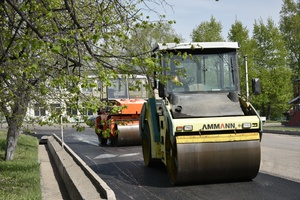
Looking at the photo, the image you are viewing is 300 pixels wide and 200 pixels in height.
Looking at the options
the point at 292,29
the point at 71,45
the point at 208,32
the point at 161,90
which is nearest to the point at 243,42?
the point at 208,32

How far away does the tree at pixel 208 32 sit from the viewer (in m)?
44.4

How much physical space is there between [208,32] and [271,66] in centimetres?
658

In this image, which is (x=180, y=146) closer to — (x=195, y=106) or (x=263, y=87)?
(x=195, y=106)

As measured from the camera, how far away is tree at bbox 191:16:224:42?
146ft

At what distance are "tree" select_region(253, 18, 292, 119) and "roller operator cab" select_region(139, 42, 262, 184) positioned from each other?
35.2 metres

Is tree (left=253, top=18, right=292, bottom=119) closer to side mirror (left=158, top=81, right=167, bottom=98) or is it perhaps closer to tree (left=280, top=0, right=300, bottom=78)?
tree (left=280, top=0, right=300, bottom=78)

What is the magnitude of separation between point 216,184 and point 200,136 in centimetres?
103

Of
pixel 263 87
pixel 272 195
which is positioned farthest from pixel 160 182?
pixel 263 87

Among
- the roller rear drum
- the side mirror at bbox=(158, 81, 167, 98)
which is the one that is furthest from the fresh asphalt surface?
the side mirror at bbox=(158, 81, 167, 98)

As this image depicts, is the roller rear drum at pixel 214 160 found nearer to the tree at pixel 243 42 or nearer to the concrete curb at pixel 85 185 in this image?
the concrete curb at pixel 85 185

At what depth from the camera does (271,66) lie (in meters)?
45.2

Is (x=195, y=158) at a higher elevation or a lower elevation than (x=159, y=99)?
lower

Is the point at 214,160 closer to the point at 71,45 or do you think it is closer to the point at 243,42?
the point at 71,45

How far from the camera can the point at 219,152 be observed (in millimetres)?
8953
